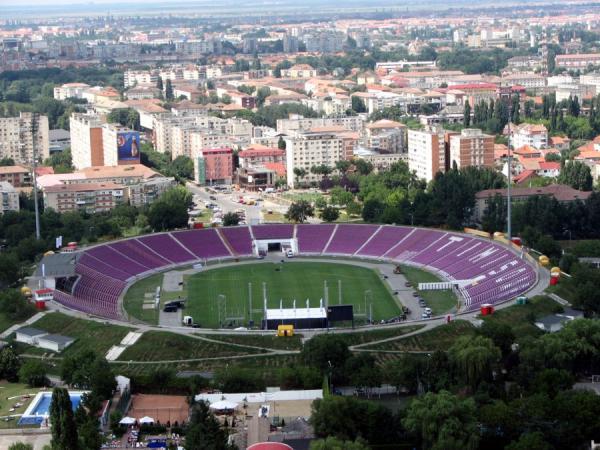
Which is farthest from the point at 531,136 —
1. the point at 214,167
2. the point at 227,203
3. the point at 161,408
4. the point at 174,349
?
the point at 161,408

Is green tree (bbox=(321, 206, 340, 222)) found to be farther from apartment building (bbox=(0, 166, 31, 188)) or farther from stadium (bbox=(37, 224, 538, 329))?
apartment building (bbox=(0, 166, 31, 188))

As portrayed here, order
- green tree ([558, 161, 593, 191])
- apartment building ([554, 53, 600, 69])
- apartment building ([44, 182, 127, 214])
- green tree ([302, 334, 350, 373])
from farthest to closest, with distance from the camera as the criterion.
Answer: apartment building ([554, 53, 600, 69]) < apartment building ([44, 182, 127, 214]) < green tree ([558, 161, 593, 191]) < green tree ([302, 334, 350, 373])

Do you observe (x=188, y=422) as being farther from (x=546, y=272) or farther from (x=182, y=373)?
(x=546, y=272)

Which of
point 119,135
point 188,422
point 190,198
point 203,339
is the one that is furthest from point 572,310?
point 119,135

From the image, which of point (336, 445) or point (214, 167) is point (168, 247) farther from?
point (336, 445)

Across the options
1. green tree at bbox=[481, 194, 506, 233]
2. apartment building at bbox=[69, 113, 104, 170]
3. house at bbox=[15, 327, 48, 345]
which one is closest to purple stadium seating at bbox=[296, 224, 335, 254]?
green tree at bbox=[481, 194, 506, 233]

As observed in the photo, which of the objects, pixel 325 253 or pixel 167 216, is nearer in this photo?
pixel 325 253
